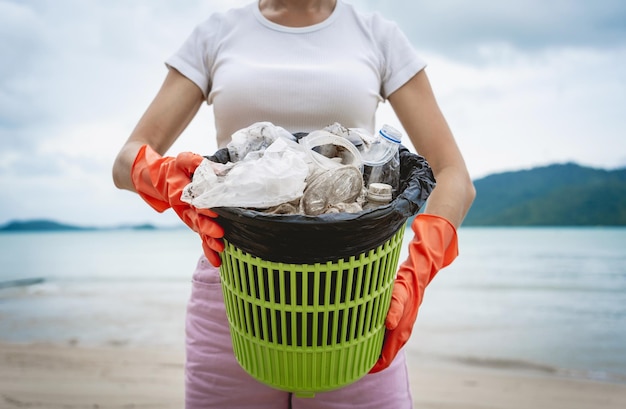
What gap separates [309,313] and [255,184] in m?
0.27

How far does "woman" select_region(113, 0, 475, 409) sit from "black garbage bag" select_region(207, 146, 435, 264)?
306mm

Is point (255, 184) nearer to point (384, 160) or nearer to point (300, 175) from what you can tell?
point (300, 175)

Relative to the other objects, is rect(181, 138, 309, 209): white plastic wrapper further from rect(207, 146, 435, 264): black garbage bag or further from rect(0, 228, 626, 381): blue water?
rect(0, 228, 626, 381): blue water

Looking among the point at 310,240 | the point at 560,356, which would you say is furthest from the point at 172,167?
the point at 560,356

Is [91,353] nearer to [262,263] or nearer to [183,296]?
[183,296]

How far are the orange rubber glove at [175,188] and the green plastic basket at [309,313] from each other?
4cm

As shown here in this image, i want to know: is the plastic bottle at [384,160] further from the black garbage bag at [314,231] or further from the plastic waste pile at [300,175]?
the black garbage bag at [314,231]

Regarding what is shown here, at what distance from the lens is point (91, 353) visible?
3.96 metres

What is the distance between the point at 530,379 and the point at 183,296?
4.31 meters

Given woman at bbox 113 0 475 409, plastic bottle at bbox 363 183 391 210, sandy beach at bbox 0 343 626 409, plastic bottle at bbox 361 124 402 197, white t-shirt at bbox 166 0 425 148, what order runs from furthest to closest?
sandy beach at bbox 0 343 626 409 → white t-shirt at bbox 166 0 425 148 → woman at bbox 113 0 475 409 → plastic bottle at bbox 361 124 402 197 → plastic bottle at bbox 363 183 391 210

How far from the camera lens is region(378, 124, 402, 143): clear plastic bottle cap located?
1073 mm

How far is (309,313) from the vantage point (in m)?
0.94

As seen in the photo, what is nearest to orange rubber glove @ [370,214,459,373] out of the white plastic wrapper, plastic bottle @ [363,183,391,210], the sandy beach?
plastic bottle @ [363,183,391,210]

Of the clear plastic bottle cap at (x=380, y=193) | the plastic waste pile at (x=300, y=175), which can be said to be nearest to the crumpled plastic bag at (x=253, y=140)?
the plastic waste pile at (x=300, y=175)
